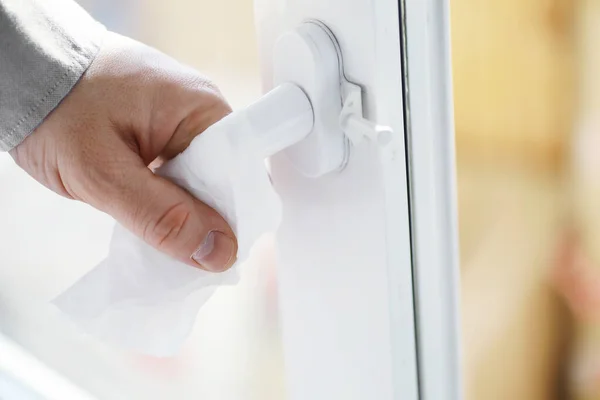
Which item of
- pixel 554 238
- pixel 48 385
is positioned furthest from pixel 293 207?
pixel 48 385

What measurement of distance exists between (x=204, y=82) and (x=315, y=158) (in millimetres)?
87

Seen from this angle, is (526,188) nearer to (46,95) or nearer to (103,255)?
(46,95)

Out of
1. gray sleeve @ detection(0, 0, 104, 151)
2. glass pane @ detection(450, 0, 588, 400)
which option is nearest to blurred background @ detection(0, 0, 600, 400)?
glass pane @ detection(450, 0, 588, 400)

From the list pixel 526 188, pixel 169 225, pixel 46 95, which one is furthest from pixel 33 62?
pixel 526 188

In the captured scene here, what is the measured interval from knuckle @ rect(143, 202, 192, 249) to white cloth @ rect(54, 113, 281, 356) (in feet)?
0.05

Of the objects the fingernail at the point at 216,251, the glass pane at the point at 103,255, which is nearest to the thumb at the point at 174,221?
the fingernail at the point at 216,251

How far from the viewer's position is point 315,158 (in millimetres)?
369

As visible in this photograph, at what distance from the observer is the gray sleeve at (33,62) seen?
400 millimetres

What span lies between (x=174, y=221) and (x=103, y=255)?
30 centimetres

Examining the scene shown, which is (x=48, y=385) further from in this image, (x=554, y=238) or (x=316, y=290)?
(x=554, y=238)

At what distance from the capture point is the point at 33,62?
40 centimetres

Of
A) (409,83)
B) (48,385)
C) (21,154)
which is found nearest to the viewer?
(409,83)

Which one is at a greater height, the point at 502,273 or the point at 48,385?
the point at 502,273

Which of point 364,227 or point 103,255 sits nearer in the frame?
point 364,227
